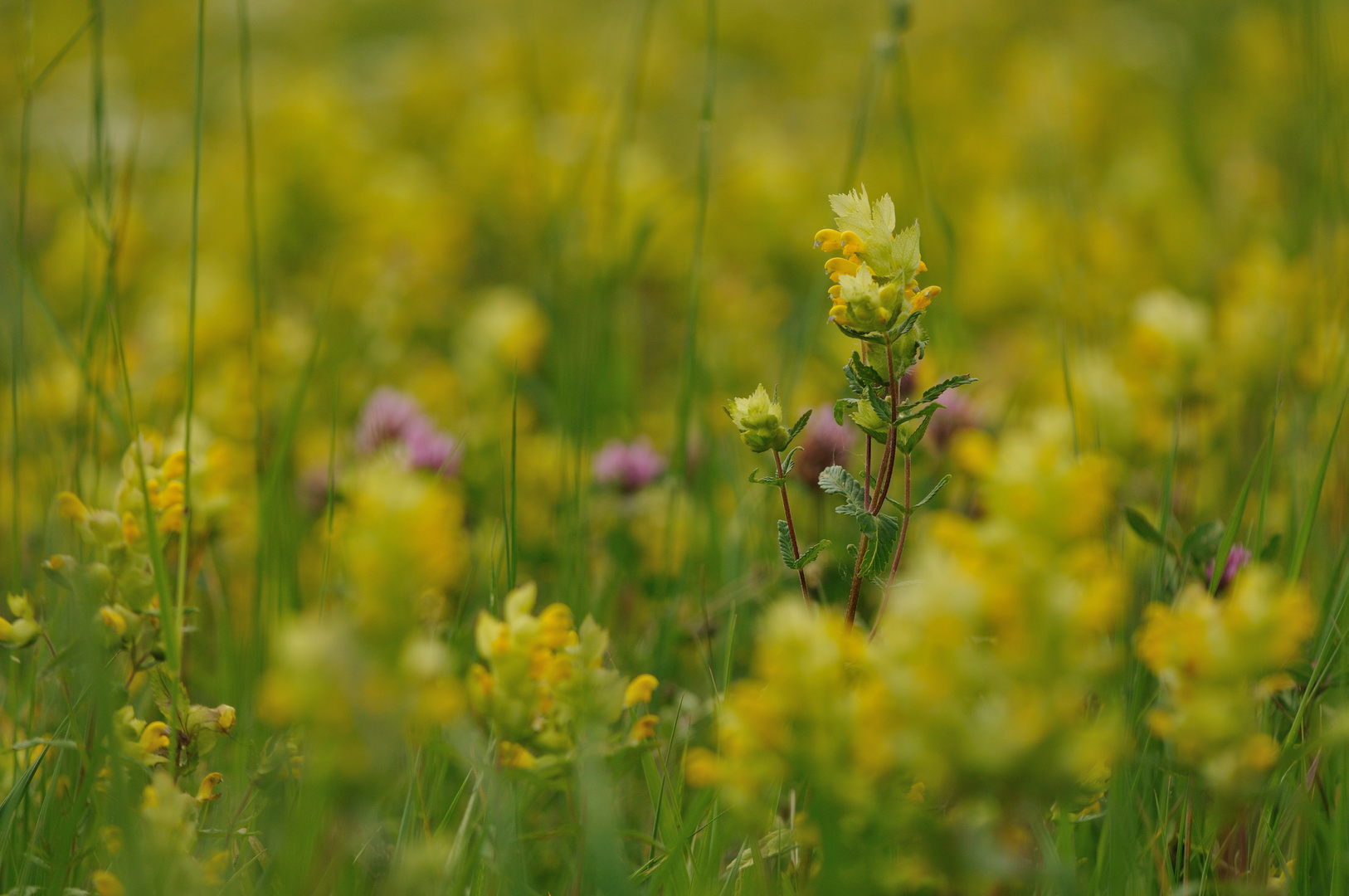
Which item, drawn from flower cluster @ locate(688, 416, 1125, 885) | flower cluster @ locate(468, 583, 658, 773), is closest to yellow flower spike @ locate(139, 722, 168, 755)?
flower cluster @ locate(468, 583, 658, 773)

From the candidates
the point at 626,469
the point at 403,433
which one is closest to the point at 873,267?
the point at 626,469

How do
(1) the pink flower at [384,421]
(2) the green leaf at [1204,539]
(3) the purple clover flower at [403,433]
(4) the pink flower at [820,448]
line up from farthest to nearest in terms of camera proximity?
(1) the pink flower at [384,421] → (3) the purple clover flower at [403,433] → (4) the pink flower at [820,448] → (2) the green leaf at [1204,539]

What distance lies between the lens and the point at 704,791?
0.92m

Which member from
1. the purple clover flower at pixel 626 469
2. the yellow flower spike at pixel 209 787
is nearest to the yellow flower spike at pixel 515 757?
the yellow flower spike at pixel 209 787

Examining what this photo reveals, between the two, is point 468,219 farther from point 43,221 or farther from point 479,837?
point 479,837

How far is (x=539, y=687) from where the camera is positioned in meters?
0.75

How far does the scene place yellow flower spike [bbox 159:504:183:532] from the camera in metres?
0.97

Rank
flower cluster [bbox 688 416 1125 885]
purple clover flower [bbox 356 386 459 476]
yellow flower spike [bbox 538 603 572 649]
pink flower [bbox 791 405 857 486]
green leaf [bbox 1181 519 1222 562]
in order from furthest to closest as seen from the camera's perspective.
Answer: purple clover flower [bbox 356 386 459 476] → pink flower [bbox 791 405 857 486] → green leaf [bbox 1181 519 1222 562] → yellow flower spike [bbox 538 603 572 649] → flower cluster [bbox 688 416 1125 885]

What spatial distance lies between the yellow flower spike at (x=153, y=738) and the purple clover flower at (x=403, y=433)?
32.1 inches

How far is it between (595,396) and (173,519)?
100 cm

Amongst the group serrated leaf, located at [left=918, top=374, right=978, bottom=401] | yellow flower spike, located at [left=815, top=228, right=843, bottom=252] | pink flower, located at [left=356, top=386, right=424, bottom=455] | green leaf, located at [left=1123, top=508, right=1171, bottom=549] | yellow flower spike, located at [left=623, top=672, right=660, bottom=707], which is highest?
yellow flower spike, located at [left=815, top=228, right=843, bottom=252]

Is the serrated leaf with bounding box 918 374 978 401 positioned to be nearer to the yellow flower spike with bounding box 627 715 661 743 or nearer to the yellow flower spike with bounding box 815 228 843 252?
the yellow flower spike with bounding box 815 228 843 252

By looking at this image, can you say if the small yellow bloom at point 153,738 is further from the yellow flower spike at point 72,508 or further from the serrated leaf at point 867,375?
the serrated leaf at point 867,375

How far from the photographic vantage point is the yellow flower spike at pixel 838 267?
2.70ft
